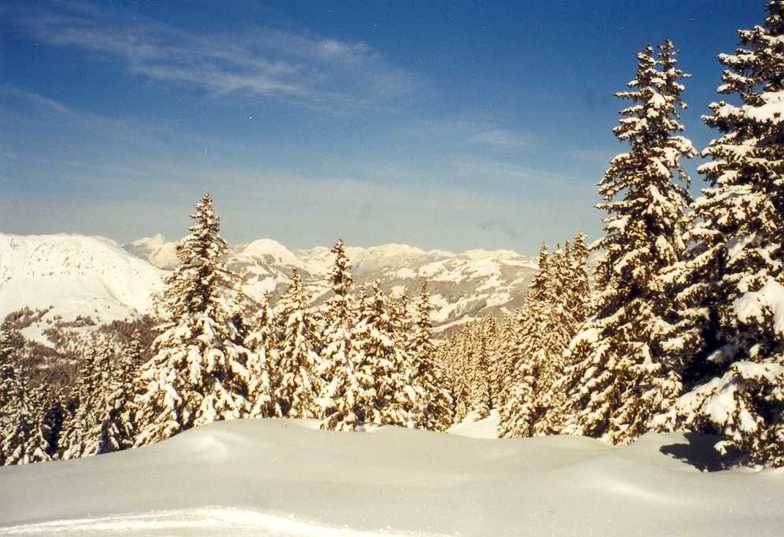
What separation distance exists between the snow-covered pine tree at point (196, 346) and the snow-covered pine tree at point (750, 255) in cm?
2061

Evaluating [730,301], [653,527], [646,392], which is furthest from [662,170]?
[653,527]

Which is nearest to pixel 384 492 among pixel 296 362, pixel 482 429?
pixel 296 362

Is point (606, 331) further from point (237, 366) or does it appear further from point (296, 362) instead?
point (296, 362)

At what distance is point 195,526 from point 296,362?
926 inches

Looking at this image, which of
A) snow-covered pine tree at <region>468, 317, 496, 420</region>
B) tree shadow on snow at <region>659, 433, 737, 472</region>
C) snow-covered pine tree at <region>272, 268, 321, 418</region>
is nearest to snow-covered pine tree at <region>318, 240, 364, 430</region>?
snow-covered pine tree at <region>272, 268, 321, 418</region>

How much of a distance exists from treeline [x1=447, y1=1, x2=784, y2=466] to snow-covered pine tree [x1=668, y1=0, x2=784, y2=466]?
3cm

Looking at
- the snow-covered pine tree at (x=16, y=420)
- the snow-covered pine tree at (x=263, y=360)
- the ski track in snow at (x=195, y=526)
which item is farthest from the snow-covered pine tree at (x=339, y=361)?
the snow-covered pine tree at (x=16, y=420)

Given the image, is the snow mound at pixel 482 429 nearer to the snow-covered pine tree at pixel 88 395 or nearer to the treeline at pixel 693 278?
the treeline at pixel 693 278

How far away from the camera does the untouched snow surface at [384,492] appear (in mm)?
10820

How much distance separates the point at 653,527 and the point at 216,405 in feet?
70.9

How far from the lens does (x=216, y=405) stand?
2677 cm

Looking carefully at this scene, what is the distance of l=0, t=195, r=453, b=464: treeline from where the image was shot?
2648 centimetres

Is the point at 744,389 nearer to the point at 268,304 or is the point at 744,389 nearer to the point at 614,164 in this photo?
the point at 614,164

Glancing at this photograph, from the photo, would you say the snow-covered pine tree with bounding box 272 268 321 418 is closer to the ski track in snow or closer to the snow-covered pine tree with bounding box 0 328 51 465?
the ski track in snow
